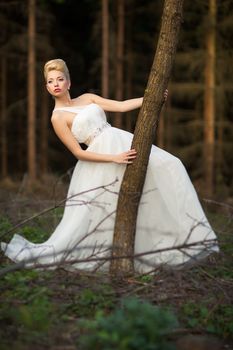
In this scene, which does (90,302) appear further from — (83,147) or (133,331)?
(83,147)

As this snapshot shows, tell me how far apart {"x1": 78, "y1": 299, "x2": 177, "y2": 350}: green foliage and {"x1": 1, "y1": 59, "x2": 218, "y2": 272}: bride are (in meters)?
1.90

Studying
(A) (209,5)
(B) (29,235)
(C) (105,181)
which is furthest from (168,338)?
(A) (209,5)

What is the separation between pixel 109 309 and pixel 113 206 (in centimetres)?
140

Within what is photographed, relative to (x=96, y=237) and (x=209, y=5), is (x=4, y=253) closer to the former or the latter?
(x=96, y=237)

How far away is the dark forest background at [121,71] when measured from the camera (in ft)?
55.5

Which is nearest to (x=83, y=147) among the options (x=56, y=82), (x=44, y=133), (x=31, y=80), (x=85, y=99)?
(x=31, y=80)

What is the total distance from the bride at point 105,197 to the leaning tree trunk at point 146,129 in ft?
0.84

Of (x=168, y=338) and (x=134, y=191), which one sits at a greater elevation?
(x=134, y=191)

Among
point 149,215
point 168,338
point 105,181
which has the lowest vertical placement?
point 168,338

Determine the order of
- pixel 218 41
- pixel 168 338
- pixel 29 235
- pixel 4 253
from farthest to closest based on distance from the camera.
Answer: pixel 218 41
pixel 29 235
pixel 4 253
pixel 168 338

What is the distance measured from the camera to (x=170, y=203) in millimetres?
5680

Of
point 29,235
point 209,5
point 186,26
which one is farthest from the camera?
point 186,26

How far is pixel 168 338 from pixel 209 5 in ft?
45.0

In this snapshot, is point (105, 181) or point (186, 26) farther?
point (186, 26)
